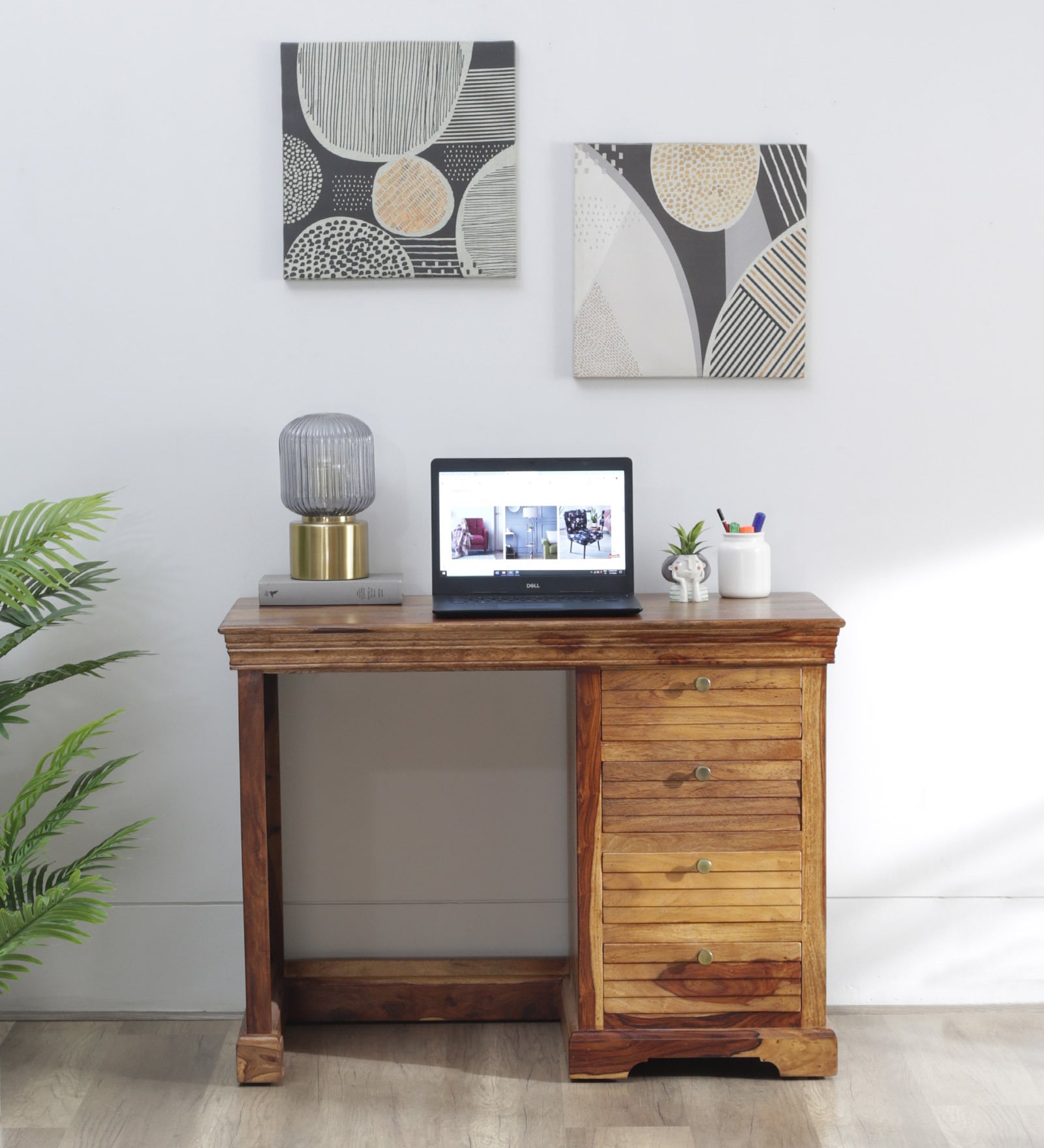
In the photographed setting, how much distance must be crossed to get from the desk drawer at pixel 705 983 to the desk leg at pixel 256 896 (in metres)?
0.61

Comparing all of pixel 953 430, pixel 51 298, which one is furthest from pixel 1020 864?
pixel 51 298

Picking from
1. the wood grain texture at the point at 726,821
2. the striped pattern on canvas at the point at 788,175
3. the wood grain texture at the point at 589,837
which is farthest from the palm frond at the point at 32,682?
the striped pattern on canvas at the point at 788,175

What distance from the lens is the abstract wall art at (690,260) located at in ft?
7.49

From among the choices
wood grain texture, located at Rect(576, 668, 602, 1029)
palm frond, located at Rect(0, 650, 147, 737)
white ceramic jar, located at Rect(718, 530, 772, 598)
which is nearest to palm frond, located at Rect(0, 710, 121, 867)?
palm frond, located at Rect(0, 650, 147, 737)

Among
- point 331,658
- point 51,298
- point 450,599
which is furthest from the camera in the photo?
point 51,298

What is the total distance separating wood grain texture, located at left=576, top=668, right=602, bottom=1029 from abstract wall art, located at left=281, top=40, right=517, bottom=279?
88 cm

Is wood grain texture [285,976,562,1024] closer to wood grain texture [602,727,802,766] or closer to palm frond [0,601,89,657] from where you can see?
wood grain texture [602,727,802,766]

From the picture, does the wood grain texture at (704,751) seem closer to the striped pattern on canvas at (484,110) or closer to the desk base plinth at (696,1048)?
the desk base plinth at (696,1048)

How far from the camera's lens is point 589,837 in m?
2.05

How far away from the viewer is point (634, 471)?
2.36 meters

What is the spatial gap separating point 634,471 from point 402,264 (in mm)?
625

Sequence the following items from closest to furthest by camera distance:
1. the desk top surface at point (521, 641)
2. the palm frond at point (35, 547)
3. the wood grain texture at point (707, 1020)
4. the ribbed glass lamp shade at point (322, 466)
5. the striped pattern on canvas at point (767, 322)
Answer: the palm frond at point (35, 547), the desk top surface at point (521, 641), the wood grain texture at point (707, 1020), the ribbed glass lamp shade at point (322, 466), the striped pattern on canvas at point (767, 322)

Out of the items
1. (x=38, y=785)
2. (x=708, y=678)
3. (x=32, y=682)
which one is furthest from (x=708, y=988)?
(x=32, y=682)

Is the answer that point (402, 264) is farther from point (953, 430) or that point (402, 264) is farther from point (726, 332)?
point (953, 430)
